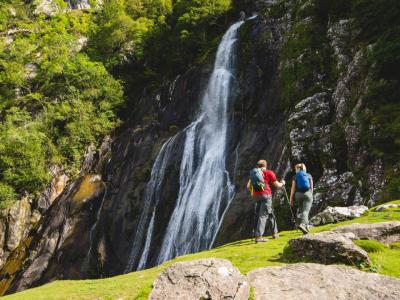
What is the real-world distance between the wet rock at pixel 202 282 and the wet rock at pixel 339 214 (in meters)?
8.12

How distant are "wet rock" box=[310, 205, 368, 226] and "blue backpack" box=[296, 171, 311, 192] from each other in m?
2.00

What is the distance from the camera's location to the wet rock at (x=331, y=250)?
7840mm

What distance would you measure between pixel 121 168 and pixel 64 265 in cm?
1015

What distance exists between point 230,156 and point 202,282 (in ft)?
75.0

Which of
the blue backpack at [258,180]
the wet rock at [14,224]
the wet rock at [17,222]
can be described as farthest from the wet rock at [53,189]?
the blue backpack at [258,180]

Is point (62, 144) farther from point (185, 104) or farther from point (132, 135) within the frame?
point (185, 104)

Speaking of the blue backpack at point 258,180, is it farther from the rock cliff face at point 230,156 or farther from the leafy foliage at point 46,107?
the leafy foliage at point 46,107

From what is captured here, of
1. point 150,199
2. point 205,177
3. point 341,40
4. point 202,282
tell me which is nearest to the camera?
point 202,282

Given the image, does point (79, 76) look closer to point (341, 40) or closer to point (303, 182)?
point (341, 40)

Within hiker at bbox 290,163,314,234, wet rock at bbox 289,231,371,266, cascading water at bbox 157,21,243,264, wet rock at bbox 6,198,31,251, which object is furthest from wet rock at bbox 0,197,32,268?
wet rock at bbox 289,231,371,266

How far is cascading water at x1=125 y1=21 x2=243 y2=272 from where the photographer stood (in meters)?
25.9

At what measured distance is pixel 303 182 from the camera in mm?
13141

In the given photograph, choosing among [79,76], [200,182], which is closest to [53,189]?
[79,76]

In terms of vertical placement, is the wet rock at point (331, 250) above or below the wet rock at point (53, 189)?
below
